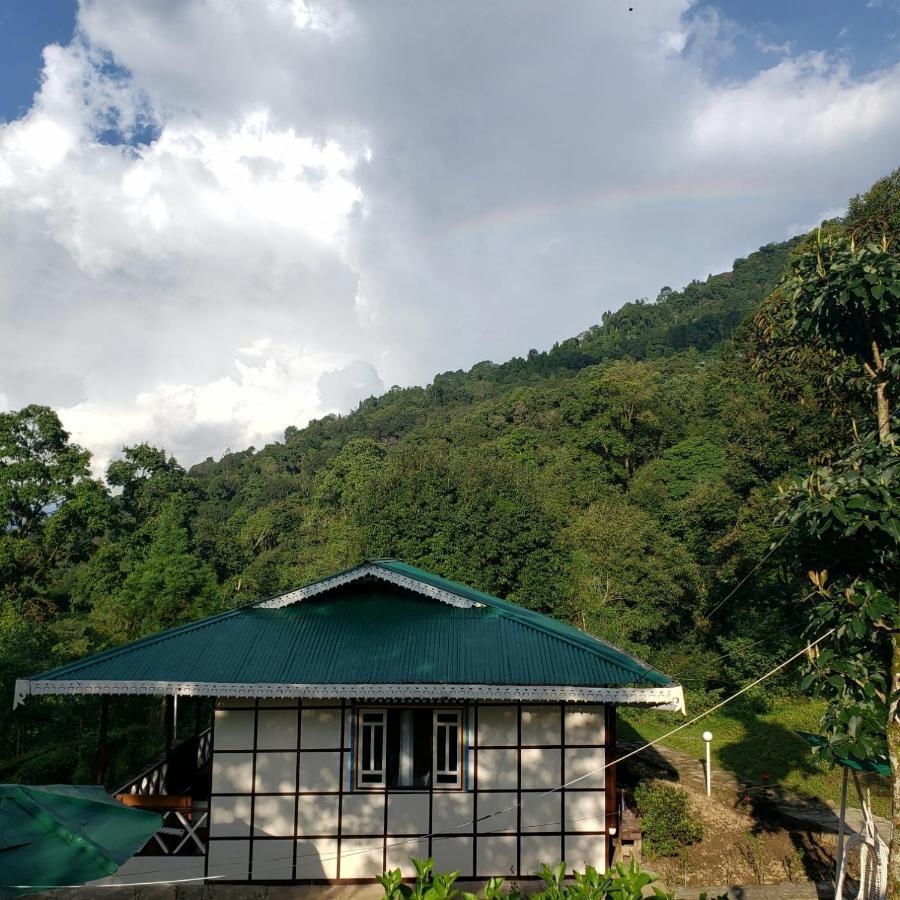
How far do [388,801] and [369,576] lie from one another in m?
3.34

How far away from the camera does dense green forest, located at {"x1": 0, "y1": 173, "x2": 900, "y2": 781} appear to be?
18.7 metres

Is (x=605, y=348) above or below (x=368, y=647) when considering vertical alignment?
above

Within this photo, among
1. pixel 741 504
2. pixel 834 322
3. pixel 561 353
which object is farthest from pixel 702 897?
pixel 561 353

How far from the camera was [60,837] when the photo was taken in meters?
5.00

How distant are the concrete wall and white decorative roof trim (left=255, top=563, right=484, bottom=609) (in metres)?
1.66

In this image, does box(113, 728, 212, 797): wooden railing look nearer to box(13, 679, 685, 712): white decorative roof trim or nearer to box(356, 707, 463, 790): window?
box(13, 679, 685, 712): white decorative roof trim

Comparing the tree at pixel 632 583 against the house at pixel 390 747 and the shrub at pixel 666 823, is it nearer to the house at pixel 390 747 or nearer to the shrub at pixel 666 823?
the shrub at pixel 666 823

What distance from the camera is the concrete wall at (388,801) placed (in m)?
9.75

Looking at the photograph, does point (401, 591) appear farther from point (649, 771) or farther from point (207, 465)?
point (207, 465)

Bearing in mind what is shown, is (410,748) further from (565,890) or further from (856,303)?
(856,303)

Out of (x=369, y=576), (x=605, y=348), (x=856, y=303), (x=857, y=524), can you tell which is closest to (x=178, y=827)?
(x=369, y=576)

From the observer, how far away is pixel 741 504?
83.6 feet

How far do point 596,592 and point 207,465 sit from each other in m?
93.7

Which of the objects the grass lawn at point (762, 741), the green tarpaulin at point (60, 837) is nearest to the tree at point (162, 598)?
the grass lawn at point (762, 741)
